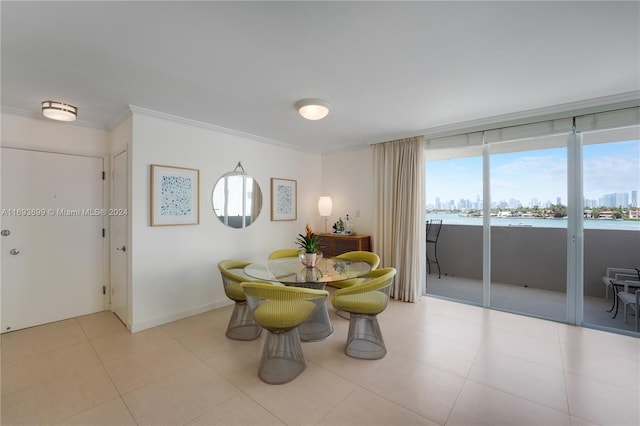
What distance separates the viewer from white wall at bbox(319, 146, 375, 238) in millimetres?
4770

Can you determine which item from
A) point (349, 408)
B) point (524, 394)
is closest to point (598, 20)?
point (524, 394)

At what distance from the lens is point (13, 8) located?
61.7 inches

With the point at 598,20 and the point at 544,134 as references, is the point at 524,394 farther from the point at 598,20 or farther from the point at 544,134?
the point at 544,134

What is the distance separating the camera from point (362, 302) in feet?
8.55

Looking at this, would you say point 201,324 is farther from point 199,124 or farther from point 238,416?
point 199,124

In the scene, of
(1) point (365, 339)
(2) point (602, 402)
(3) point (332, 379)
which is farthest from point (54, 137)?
(2) point (602, 402)

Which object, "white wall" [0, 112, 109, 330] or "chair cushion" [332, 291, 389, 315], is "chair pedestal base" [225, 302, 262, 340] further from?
"white wall" [0, 112, 109, 330]

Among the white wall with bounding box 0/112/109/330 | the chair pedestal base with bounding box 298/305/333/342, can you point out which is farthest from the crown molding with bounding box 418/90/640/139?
the white wall with bounding box 0/112/109/330

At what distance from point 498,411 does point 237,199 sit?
3670 mm

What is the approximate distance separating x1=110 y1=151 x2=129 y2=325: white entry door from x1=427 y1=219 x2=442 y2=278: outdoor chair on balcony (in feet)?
14.2

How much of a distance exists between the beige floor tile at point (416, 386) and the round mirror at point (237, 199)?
274 centimetres

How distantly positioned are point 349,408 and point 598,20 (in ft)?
9.80

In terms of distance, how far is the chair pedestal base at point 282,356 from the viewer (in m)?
2.31

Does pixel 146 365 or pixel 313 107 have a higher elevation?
pixel 313 107
